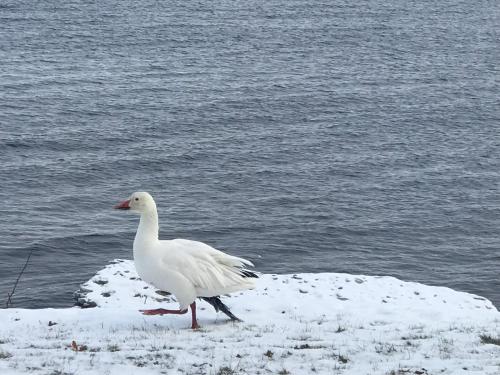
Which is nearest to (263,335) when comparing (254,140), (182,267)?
(182,267)

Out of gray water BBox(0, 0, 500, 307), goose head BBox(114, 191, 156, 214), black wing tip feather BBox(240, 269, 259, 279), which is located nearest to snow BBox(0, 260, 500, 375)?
black wing tip feather BBox(240, 269, 259, 279)

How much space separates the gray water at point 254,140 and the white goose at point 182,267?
14.4 m

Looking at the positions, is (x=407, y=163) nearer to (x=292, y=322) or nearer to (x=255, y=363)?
(x=292, y=322)

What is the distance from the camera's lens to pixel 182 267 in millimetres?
19125

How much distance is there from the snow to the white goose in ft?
2.82

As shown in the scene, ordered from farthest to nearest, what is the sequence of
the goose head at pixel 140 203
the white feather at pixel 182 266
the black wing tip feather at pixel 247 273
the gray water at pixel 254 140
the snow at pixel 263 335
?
the gray water at pixel 254 140 → the goose head at pixel 140 203 → the black wing tip feather at pixel 247 273 → the white feather at pixel 182 266 → the snow at pixel 263 335

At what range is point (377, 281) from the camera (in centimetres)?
2944

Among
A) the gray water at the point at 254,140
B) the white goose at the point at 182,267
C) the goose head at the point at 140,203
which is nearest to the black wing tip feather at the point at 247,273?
the white goose at the point at 182,267

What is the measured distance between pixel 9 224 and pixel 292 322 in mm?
24193

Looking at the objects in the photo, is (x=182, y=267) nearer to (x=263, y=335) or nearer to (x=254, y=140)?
(x=263, y=335)

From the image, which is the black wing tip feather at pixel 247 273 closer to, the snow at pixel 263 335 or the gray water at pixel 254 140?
the snow at pixel 263 335

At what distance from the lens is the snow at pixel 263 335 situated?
15.4 metres

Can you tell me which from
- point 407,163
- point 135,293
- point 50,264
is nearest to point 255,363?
point 135,293

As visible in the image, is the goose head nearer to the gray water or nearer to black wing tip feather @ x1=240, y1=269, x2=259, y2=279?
black wing tip feather @ x1=240, y1=269, x2=259, y2=279
